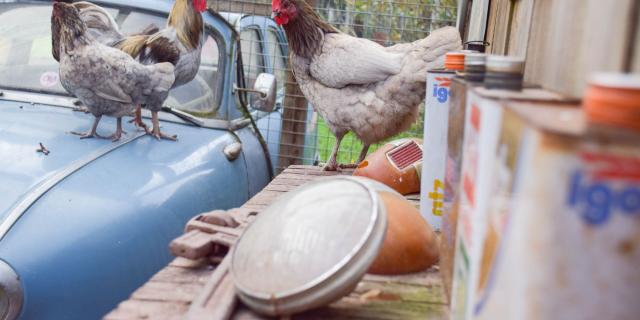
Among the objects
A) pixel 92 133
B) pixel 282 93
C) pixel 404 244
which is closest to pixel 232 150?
pixel 92 133

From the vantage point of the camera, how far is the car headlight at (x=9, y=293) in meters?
2.24

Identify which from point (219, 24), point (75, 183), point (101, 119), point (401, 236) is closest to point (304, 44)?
point (219, 24)

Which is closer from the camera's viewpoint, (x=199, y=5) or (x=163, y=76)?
(x=163, y=76)

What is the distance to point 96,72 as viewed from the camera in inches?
130

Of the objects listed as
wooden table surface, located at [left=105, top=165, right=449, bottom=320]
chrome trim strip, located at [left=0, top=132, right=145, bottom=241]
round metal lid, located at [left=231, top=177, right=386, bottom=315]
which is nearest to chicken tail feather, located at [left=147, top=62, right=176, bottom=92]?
chrome trim strip, located at [left=0, top=132, right=145, bottom=241]

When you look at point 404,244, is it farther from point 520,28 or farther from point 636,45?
point 520,28

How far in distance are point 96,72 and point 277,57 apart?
7.78 feet

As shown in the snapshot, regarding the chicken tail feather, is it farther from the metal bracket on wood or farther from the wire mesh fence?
the metal bracket on wood

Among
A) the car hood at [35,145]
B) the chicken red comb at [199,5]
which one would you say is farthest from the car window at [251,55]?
the car hood at [35,145]

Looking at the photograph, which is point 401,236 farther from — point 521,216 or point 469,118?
point 521,216

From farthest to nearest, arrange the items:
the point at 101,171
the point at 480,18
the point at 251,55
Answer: the point at 251,55
the point at 480,18
the point at 101,171

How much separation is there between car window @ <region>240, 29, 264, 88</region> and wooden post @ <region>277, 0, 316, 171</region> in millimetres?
306

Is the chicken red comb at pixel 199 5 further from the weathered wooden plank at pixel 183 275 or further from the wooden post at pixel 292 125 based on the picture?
the weathered wooden plank at pixel 183 275

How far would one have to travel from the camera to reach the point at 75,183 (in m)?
2.76
